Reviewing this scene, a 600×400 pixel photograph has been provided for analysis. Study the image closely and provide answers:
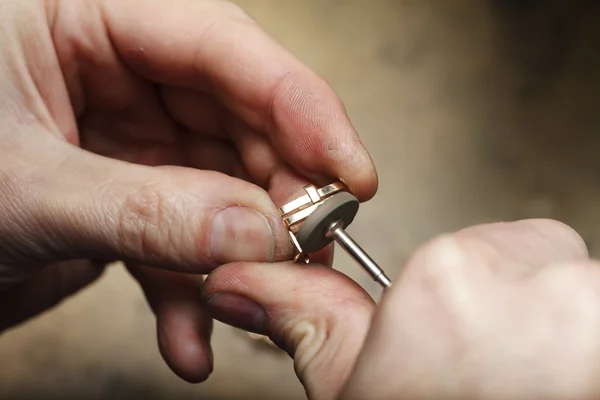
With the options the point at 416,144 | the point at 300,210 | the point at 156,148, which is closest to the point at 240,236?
the point at 300,210

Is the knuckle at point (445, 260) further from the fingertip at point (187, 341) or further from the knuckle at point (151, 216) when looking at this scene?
the fingertip at point (187, 341)

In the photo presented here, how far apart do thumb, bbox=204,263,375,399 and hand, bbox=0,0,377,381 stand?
0.04 meters

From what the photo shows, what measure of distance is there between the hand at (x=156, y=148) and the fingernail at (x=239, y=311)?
0.05 metres

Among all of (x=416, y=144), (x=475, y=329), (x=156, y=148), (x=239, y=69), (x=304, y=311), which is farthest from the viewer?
(x=416, y=144)

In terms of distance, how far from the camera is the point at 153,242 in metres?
0.68

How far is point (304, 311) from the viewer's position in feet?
2.05

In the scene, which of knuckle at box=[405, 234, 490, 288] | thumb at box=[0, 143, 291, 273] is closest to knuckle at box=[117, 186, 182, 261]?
thumb at box=[0, 143, 291, 273]

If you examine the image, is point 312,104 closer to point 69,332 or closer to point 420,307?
point 420,307

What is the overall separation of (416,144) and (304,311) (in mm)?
818

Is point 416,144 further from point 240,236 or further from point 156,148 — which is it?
point 240,236

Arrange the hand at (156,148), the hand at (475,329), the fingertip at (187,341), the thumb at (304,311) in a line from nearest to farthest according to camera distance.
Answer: the hand at (475,329) < the thumb at (304,311) < the hand at (156,148) < the fingertip at (187,341)

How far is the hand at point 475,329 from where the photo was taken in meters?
0.44

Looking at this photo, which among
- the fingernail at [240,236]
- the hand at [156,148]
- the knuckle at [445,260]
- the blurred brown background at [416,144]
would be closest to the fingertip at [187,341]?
the hand at [156,148]

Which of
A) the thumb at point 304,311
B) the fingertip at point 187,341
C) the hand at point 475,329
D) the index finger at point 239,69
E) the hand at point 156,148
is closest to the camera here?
the hand at point 475,329
